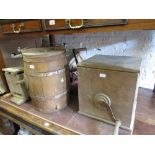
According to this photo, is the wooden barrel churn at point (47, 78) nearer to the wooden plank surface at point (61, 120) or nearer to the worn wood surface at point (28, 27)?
the wooden plank surface at point (61, 120)

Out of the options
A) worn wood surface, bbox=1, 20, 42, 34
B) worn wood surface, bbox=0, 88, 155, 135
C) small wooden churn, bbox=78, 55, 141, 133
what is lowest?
worn wood surface, bbox=0, 88, 155, 135

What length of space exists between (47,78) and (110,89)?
1.40 feet

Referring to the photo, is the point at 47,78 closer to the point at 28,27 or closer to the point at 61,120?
the point at 61,120

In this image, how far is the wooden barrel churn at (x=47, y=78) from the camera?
3.13ft

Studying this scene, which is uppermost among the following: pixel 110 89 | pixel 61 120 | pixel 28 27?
pixel 28 27

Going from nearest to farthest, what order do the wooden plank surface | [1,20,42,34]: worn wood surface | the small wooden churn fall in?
the small wooden churn → the wooden plank surface → [1,20,42,34]: worn wood surface

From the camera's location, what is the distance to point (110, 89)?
863mm

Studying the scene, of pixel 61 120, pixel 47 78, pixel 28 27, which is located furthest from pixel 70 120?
pixel 28 27

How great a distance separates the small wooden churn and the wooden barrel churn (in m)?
0.17

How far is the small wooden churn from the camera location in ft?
2.61

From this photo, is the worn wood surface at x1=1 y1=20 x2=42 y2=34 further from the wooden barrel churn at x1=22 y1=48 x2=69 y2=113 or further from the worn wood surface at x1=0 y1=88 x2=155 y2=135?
the worn wood surface at x1=0 y1=88 x2=155 y2=135

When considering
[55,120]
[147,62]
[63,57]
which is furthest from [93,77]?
[147,62]

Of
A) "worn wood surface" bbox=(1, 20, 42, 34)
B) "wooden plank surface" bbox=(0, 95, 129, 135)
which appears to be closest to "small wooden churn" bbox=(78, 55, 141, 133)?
"wooden plank surface" bbox=(0, 95, 129, 135)

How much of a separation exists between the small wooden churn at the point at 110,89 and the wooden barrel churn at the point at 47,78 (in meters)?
0.17
